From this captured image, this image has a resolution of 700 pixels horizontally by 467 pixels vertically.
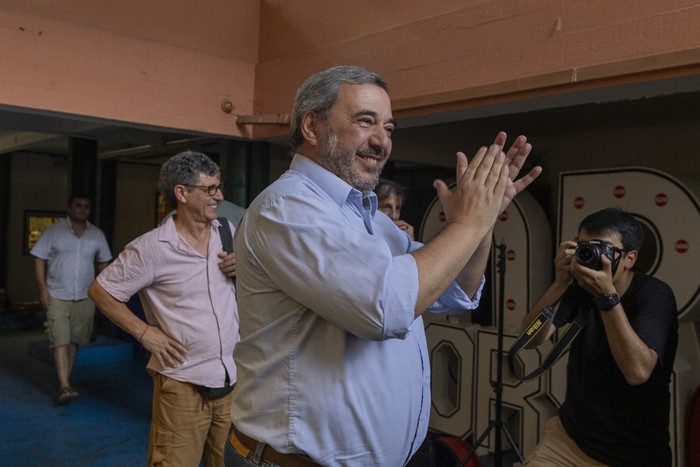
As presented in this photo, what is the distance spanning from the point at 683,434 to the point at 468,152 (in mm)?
3281

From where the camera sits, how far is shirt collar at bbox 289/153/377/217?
59.0 inches

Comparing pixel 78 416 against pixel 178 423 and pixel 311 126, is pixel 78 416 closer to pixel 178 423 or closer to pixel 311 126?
pixel 178 423

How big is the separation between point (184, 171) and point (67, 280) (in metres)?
3.58

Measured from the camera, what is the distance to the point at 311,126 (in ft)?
5.18

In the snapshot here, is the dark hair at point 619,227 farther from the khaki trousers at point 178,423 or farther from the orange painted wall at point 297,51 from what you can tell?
the khaki trousers at point 178,423

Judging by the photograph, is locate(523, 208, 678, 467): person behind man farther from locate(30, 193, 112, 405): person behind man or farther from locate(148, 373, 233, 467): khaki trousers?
locate(30, 193, 112, 405): person behind man

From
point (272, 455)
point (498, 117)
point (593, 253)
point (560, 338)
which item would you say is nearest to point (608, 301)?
point (593, 253)

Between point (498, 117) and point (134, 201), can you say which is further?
point (134, 201)

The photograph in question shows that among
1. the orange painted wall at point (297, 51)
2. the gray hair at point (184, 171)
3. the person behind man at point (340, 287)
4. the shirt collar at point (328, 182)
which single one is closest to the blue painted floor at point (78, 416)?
the gray hair at point (184, 171)

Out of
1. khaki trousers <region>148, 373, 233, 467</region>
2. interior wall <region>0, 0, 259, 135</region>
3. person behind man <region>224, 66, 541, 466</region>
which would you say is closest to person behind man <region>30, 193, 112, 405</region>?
interior wall <region>0, 0, 259, 135</region>

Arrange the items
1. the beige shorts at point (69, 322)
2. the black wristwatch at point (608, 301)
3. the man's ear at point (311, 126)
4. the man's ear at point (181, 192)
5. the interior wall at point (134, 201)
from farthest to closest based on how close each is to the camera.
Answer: the interior wall at point (134, 201)
the beige shorts at point (69, 322)
the man's ear at point (181, 192)
the black wristwatch at point (608, 301)
the man's ear at point (311, 126)

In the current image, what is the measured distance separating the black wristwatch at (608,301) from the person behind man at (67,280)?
4938 mm

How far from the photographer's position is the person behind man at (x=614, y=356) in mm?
2279

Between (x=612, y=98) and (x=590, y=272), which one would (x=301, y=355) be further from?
(x=612, y=98)
